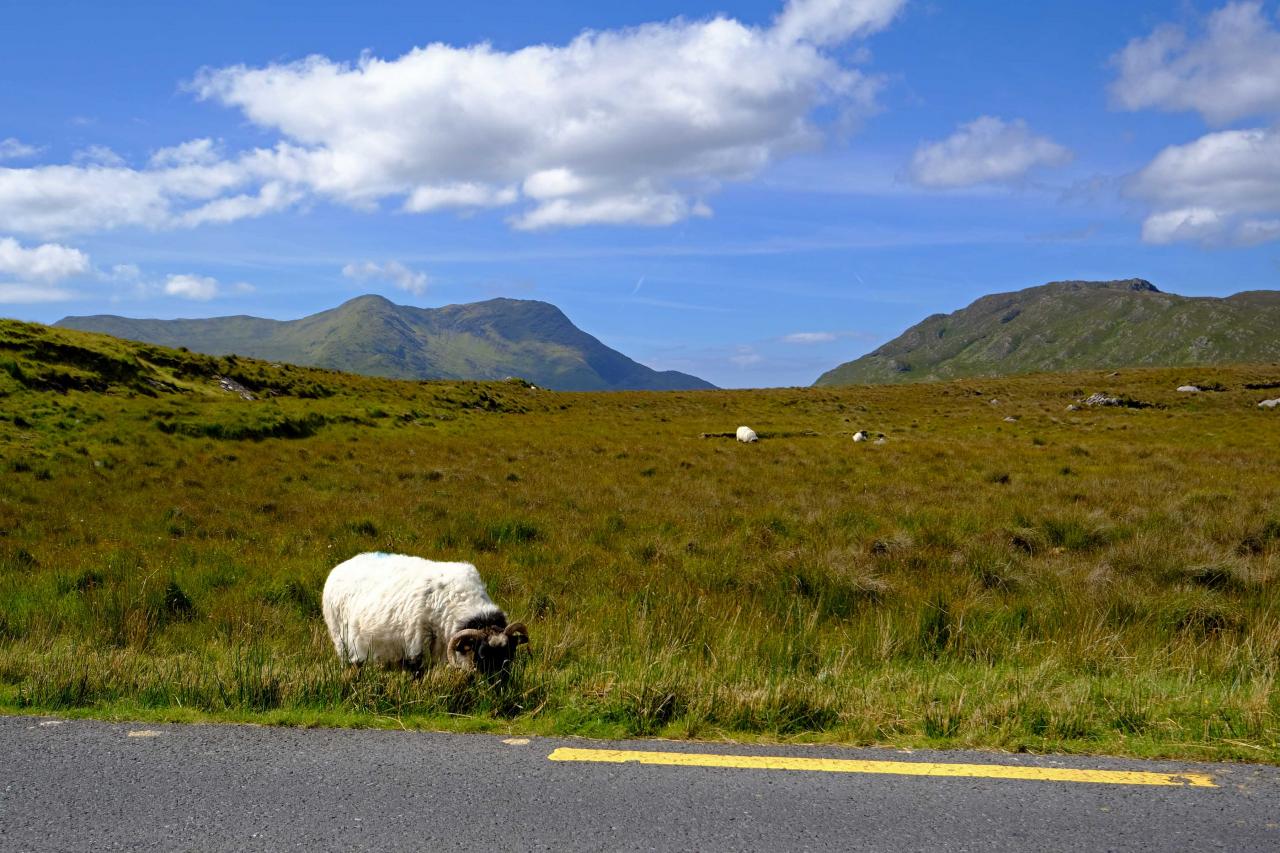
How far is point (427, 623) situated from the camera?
633 cm

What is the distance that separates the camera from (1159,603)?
8.00 meters

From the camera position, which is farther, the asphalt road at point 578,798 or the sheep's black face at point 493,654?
the sheep's black face at point 493,654

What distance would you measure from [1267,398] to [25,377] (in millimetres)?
62036

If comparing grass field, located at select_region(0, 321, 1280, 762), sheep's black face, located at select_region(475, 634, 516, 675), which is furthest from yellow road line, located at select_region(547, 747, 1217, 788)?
sheep's black face, located at select_region(475, 634, 516, 675)

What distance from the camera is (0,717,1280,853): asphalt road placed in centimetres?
365

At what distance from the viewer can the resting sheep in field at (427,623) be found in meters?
5.96

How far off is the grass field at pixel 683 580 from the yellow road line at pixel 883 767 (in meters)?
0.35

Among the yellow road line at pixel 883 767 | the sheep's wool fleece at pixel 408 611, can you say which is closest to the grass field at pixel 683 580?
the yellow road line at pixel 883 767

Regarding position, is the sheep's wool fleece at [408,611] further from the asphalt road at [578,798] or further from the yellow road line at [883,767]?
the yellow road line at [883,767]

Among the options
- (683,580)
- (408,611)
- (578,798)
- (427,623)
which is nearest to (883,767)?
(578,798)

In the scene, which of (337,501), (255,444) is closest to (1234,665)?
Result: (337,501)

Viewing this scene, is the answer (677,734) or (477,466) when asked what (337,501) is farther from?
(677,734)

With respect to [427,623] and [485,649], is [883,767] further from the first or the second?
[427,623]

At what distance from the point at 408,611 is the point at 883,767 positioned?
3961mm
